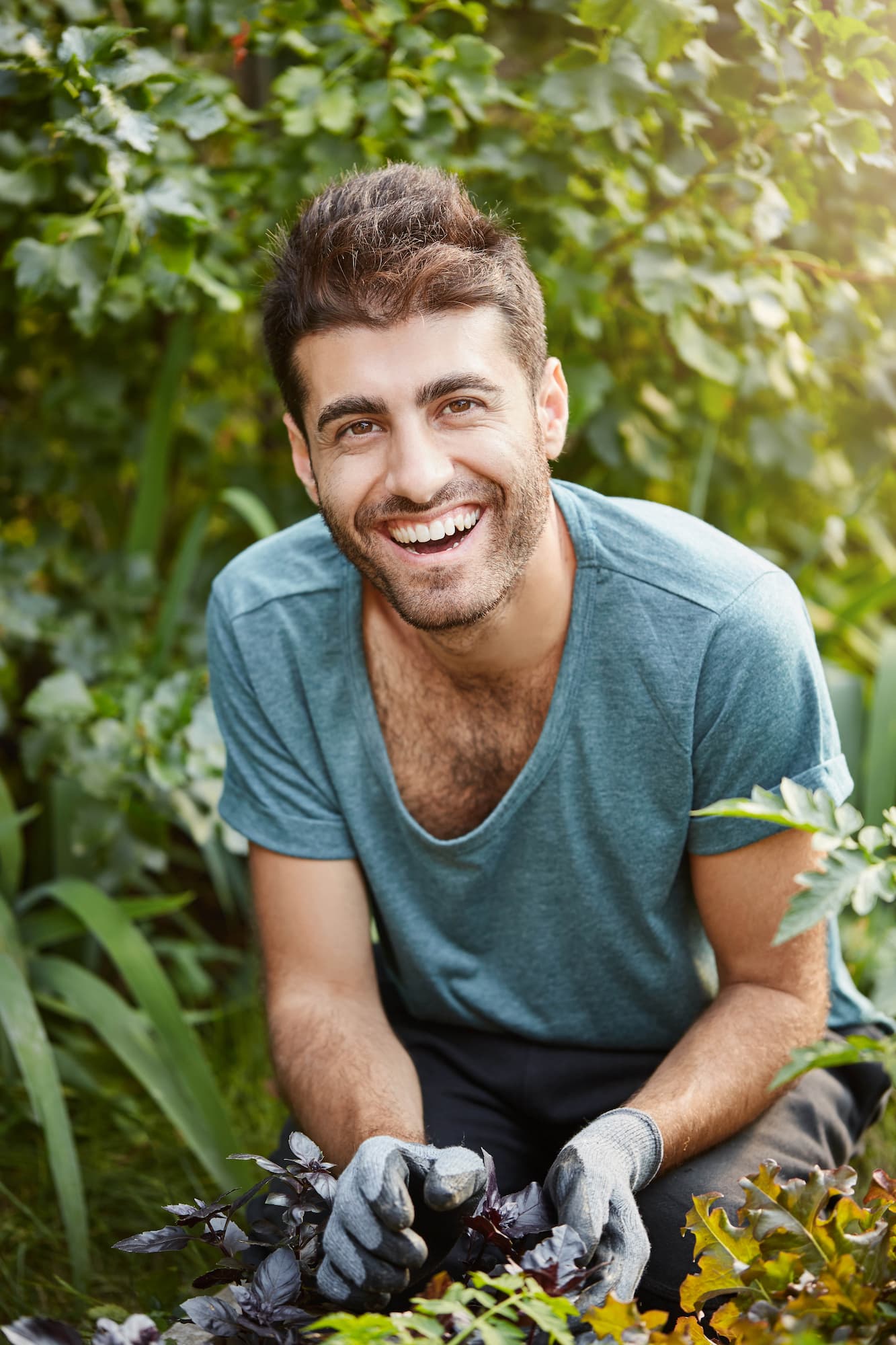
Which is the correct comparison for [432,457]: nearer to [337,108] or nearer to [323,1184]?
[337,108]

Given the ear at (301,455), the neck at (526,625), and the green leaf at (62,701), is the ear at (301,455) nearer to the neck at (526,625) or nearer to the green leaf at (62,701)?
the neck at (526,625)

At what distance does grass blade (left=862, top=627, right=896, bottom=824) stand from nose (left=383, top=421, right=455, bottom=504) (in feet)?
4.06

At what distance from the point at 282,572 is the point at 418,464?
440mm

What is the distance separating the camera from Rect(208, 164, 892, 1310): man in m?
1.64

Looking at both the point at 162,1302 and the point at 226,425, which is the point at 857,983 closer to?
the point at 162,1302

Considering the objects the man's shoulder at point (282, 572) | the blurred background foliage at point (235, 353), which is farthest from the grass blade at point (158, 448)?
the man's shoulder at point (282, 572)

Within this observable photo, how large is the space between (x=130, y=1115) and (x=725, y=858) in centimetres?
126

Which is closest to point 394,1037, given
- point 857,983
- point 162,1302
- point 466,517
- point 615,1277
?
point 162,1302

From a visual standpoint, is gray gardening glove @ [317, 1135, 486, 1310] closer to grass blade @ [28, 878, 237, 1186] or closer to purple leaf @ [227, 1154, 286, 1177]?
purple leaf @ [227, 1154, 286, 1177]

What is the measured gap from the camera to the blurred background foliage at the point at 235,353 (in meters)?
2.02

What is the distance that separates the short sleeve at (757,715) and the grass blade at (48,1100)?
3.62 ft

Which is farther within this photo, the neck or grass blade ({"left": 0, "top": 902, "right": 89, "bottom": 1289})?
grass blade ({"left": 0, "top": 902, "right": 89, "bottom": 1289})

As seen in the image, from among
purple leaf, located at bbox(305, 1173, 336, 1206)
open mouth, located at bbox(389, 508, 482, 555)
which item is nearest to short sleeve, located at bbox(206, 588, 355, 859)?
open mouth, located at bbox(389, 508, 482, 555)

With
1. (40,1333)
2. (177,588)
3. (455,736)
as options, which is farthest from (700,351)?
(40,1333)
